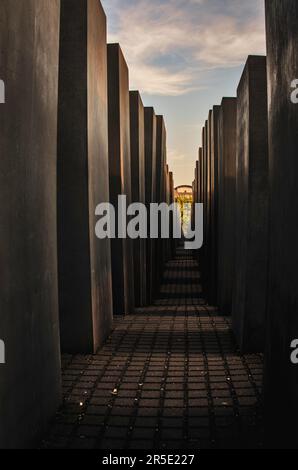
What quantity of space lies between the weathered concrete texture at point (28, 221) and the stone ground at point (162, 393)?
425 mm

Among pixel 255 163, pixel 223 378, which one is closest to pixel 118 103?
pixel 255 163

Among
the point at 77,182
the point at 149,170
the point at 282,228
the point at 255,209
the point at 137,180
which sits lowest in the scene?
the point at 282,228

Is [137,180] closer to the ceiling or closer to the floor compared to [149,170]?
closer to the floor

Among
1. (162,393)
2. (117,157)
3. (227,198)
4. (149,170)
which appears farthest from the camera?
(149,170)

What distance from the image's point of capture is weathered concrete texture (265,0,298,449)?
3.72m

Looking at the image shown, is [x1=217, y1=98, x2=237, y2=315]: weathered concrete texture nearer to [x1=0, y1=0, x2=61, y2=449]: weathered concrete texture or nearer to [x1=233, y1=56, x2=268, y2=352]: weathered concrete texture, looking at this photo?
[x1=233, y1=56, x2=268, y2=352]: weathered concrete texture

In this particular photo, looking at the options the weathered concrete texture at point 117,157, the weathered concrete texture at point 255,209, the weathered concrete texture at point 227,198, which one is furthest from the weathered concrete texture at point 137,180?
the weathered concrete texture at point 255,209

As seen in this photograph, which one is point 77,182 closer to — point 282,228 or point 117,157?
point 117,157

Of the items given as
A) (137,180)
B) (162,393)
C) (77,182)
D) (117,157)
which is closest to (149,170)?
(137,180)

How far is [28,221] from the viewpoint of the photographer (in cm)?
429

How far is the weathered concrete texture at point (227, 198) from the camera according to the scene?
1104 cm

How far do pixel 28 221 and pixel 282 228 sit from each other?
1.99 m

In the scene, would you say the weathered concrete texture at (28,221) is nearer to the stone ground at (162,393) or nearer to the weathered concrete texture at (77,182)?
the stone ground at (162,393)

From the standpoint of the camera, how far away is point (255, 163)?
740 cm
